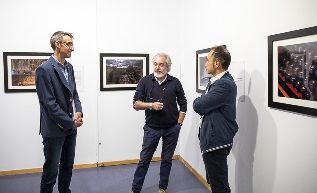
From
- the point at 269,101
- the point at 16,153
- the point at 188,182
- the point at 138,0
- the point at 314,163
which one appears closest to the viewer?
the point at 314,163

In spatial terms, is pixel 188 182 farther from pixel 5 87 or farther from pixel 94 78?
pixel 5 87

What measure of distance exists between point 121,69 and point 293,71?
252 cm

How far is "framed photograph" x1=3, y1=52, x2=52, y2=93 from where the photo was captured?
10.9 feet

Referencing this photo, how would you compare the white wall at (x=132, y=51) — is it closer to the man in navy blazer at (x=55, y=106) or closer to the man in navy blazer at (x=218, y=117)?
the man in navy blazer at (x=218, y=117)

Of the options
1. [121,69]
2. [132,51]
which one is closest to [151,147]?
[121,69]

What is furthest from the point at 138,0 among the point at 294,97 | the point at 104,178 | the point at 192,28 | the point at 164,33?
the point at 294,97

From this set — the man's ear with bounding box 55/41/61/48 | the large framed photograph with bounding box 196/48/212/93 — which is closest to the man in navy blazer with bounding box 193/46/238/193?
the large framed photograph with bounding box 196/48/212/93

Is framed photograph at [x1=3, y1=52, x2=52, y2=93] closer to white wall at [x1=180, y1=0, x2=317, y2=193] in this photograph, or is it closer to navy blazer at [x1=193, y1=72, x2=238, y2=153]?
white wall at [x1=180, y1=0, x2=317, y2=193]

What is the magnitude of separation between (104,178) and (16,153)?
4.11ft

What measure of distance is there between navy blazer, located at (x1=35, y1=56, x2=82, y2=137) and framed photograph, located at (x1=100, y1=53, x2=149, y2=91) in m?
1.42

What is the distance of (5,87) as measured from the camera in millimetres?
3332

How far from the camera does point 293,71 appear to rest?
5.40 ft

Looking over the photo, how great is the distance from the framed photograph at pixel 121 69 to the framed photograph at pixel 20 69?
2.61 feet

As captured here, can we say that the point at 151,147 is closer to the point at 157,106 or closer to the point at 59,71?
the point at 157,106
